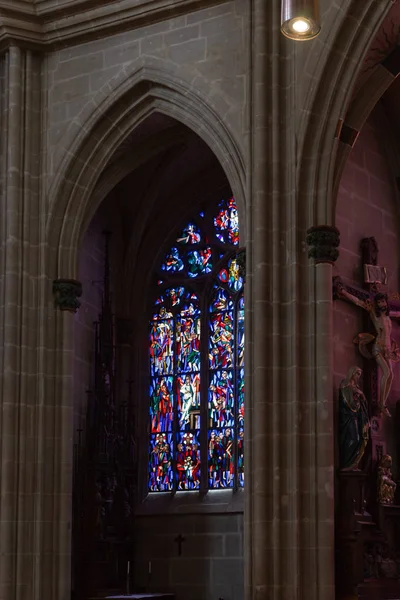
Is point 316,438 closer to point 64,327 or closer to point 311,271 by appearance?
point 311,271

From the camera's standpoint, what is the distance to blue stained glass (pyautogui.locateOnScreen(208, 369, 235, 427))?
786 inches

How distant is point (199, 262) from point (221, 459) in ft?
10.9

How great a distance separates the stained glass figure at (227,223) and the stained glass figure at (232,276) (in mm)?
350

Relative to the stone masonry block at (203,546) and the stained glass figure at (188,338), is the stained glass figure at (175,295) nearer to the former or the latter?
the stained glass figure at (188,338)

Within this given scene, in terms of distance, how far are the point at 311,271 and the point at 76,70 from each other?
488 centimetres

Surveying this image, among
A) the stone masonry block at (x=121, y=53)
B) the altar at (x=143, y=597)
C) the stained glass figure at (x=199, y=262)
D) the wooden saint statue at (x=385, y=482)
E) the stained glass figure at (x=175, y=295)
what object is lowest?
the altar at (x=143, y=597)

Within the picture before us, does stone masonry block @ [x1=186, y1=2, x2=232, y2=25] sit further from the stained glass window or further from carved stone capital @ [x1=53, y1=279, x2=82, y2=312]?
the stained glass window

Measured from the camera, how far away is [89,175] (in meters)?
18.0

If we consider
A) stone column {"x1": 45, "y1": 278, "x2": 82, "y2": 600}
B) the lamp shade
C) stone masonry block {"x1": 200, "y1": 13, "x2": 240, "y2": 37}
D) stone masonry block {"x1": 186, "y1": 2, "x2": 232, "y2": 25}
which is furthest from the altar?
the lamp shade

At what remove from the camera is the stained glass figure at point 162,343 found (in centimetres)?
2094

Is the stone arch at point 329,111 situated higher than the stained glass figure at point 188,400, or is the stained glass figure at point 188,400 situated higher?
the stone arch at point 329,111

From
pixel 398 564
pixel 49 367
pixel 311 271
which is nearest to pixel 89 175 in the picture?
pixel 49 367

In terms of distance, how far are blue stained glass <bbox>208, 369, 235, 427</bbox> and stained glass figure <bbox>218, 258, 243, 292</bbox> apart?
1.39 meters

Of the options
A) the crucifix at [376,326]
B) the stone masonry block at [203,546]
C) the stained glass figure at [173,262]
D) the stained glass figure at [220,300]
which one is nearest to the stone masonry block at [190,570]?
the stone masonry block at [203,546]
